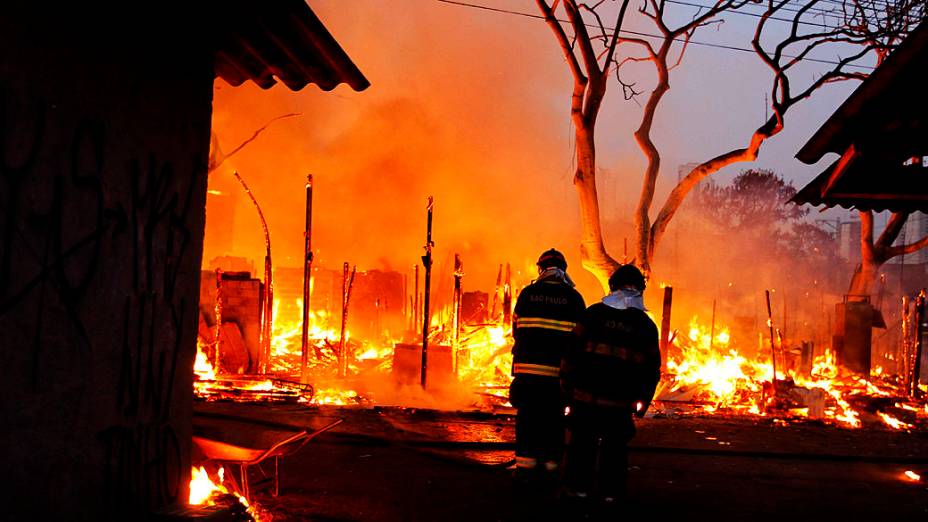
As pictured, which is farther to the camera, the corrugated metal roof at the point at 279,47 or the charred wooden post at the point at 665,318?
the charred wooden post at the point at 665,318

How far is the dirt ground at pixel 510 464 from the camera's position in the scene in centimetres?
535

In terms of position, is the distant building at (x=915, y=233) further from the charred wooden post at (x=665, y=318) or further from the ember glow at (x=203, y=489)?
the ember glow at (x=203, y=489)

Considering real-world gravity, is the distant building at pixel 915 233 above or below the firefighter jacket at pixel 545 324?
above

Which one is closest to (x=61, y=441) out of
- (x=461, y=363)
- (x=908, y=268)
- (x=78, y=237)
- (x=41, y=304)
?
(x=41, y=304)

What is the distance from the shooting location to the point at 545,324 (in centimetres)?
602

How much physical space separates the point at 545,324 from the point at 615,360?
2.76ft

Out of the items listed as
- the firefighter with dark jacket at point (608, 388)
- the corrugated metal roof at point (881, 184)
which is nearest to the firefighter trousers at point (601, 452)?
the firefighter with dark jacket at point (608, 388)

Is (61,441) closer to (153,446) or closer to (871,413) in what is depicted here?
(153,446)

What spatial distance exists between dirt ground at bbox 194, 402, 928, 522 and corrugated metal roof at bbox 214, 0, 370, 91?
9.02 ft

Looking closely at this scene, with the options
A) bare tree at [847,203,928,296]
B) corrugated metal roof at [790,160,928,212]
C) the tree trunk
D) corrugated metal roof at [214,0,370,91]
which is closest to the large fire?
the tree trunk

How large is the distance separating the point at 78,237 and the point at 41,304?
1.22ft

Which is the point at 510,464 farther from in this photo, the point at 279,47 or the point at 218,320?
the point at 218,320

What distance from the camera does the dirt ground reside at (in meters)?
5.35

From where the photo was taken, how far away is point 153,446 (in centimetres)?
384
